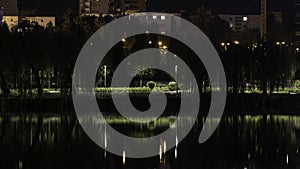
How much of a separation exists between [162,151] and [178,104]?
79.9 ft

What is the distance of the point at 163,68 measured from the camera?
60188mm

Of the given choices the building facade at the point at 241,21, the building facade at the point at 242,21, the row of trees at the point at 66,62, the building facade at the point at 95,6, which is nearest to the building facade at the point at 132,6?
the building facade at the point at 95,6

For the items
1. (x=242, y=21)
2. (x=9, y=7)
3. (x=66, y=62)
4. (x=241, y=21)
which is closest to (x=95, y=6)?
(x=9, y=7)

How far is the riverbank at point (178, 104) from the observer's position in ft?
132

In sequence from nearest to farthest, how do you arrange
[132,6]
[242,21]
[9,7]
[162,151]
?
[162,151]
[9,7]
[132,6]
[242,21]

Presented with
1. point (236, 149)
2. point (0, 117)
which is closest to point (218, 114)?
point (0, 117)

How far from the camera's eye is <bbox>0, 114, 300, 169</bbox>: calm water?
56.5 feet

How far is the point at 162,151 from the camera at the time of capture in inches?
782

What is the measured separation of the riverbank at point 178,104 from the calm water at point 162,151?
8.43m

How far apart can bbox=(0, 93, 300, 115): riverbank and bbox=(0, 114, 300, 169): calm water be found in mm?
8429

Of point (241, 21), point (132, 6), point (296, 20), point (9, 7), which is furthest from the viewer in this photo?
point (241, 21)

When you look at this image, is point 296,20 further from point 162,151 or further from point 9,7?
point 162,151

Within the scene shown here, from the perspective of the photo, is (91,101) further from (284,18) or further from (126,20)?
(284,18)

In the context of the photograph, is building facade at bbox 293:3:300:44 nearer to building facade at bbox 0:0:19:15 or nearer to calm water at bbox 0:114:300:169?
building facade at bbox 0:0:19:15
